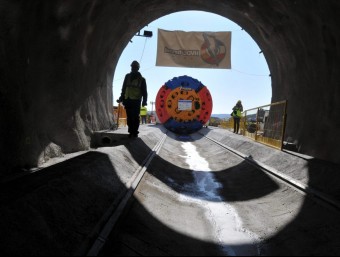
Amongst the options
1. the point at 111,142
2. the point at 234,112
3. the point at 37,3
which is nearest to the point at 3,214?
the point at 37,3

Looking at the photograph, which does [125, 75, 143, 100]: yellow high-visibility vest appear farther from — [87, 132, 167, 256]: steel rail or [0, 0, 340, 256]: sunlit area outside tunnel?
[87, 132, 167, 256]: steel rail

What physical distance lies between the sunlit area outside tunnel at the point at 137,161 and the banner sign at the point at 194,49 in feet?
18.7

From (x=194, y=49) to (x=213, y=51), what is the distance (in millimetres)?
891

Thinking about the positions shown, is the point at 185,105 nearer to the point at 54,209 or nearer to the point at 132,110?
the point at 132,110

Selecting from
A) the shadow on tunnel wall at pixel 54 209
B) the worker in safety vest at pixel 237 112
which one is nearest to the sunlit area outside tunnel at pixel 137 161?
→ the shadow on tunnel wall at pixel 54 209

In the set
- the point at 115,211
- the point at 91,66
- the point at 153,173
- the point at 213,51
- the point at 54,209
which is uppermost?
the point at 213,51

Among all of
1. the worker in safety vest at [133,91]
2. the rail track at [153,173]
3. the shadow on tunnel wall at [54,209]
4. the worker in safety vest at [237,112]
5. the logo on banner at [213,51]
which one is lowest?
the rail track at [153,173]

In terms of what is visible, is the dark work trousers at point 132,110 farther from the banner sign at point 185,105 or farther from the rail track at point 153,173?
the banner sign at point 185,105

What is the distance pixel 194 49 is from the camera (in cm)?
1909

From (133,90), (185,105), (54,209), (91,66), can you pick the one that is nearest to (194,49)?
(185,105)

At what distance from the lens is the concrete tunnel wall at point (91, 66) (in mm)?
5223

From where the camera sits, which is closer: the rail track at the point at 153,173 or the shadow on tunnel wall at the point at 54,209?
the shadow on tunnel wall at the point at 54,209

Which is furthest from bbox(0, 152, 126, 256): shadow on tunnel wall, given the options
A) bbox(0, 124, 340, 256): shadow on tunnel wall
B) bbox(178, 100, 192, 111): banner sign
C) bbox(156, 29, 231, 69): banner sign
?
bbox(178, 100, 192, 111): banner sign

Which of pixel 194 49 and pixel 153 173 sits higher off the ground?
pixel 194 49
